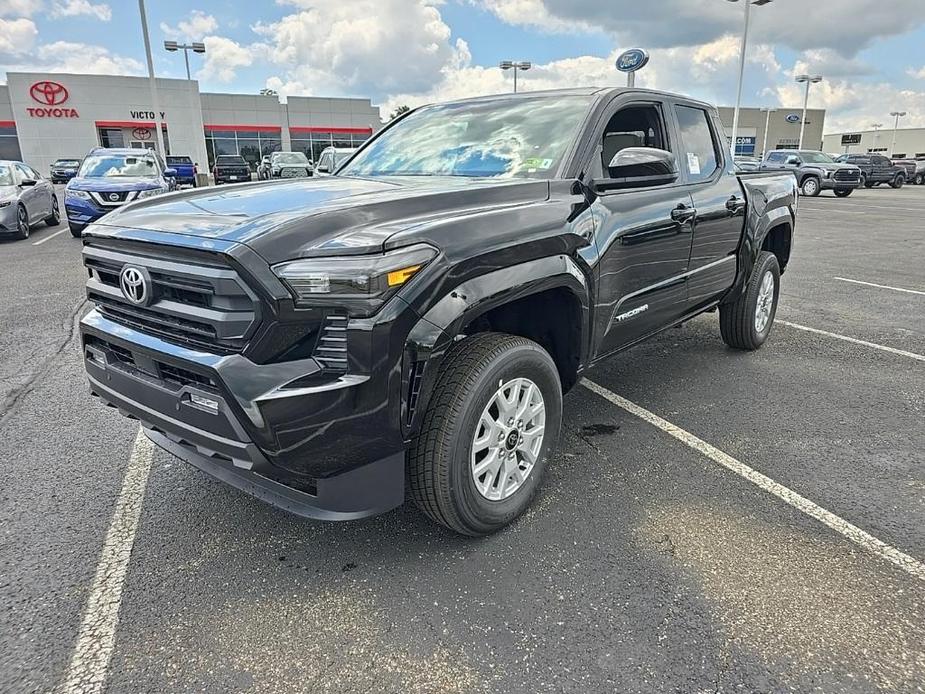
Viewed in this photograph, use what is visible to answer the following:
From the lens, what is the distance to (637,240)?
358 centimetres

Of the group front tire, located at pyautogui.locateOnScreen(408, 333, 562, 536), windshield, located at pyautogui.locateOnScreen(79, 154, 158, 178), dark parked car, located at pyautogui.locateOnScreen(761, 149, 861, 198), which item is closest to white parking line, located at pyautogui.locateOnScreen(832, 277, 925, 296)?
front tire, located at pyautogui.locateOnScreen(408, 333, 562, 536)

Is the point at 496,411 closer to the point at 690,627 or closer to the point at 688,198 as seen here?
the point at 690,627

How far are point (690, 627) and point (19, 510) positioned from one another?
9.87 ft

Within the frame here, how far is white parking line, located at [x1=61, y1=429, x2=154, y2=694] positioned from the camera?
6.96ft

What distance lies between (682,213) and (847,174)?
26832 millimetres

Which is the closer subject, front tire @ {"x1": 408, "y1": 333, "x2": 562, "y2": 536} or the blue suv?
front tire @ {"x1": 408, "y1": 333, "x2": 562, "y2": 536}

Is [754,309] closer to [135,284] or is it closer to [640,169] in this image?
[640,169]

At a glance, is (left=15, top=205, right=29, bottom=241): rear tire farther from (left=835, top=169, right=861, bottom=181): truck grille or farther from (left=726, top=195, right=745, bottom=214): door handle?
(left=835, top=169, right=861, bottom=181): truck grille

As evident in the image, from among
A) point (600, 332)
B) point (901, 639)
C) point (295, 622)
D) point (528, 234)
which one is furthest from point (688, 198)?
point (295, 622)

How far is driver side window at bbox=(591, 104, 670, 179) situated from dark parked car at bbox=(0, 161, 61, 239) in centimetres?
1274

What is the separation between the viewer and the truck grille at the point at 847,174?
85.6 ft

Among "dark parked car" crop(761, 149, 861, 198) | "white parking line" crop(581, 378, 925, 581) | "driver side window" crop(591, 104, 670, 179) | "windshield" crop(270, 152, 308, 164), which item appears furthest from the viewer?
"dark parked car" crop(761, 149, 861, 198)

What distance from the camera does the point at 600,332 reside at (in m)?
3.39

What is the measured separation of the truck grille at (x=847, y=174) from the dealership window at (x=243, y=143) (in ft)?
136
